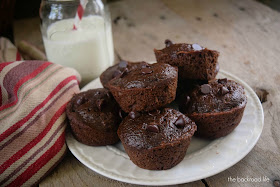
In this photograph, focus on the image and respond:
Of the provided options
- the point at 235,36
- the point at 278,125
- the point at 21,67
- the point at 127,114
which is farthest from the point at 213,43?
the point at 21,67

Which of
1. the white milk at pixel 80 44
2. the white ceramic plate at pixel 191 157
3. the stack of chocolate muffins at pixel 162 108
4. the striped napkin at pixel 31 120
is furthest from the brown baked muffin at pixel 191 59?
the white milk at pixel 80 44

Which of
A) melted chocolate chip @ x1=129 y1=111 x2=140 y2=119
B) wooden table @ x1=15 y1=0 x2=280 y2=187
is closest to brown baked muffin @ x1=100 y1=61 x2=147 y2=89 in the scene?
melted chocolate chip @ x1=129 y1=111 x2=140 y2=119

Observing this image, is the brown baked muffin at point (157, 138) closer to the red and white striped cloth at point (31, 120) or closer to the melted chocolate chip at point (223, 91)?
the melted chocolate chip at point (223, 91)

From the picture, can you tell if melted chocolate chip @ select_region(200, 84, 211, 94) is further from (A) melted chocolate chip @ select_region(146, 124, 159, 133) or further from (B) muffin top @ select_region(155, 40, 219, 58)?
(A) melted chocolate chip @ select_region(146, 124, 159, 133)

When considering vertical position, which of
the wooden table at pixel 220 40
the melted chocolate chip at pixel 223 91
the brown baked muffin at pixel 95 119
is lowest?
the wooden table at pixel 220 40

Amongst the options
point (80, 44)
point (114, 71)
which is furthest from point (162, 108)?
point (80, 44)

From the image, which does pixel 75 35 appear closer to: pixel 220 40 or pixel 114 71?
pixel 114 71

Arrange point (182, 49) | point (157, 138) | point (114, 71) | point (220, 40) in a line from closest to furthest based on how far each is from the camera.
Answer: point (157, 138)
point (182, 49)
point (114, 71)
point (220, 40)
